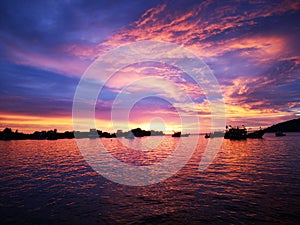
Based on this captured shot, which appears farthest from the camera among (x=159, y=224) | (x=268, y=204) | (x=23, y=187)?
(x=23, y=187)

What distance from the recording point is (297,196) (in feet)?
60.1

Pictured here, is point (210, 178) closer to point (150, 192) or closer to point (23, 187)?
point (150, 192)

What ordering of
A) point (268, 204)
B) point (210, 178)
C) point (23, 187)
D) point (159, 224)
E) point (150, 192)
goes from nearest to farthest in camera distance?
1. point (159, 224)
2. point (268, 204)
3. point (150, 192)
4. point (23, 187)
5. point (210, 178)

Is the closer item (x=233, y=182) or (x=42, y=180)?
(x=233, y=182)

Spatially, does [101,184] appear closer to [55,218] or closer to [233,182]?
[55,218]

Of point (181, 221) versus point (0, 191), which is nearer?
point (181, 221)

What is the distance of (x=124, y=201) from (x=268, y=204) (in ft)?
40.1

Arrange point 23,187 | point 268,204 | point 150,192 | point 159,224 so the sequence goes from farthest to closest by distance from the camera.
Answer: point 23,187 → point 150,192 → point 268,204 → point 159,224

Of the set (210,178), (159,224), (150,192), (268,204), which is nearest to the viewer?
(159,224)

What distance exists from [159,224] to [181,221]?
1572mm

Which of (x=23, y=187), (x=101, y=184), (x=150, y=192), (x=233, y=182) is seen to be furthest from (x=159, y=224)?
(x=23, y=187)

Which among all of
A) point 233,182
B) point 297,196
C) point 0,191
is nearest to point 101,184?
point 0,191

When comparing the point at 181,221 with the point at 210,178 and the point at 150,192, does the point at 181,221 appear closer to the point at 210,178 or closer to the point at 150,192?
the point at 150,192

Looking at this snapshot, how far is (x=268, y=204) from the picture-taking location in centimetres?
1655
